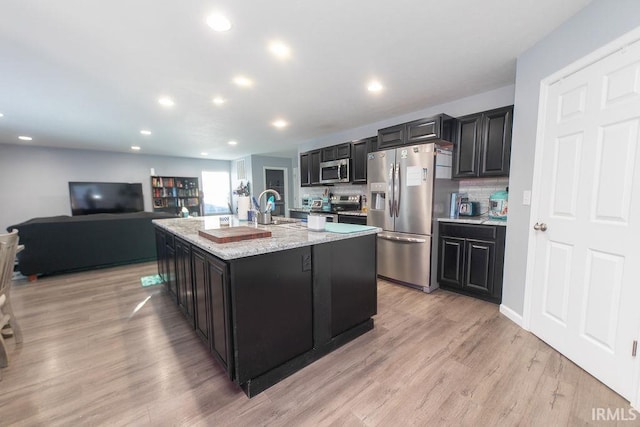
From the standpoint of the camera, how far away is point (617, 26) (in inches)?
60.5

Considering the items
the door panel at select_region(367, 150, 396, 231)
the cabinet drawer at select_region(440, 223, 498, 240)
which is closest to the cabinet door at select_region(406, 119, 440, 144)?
the door panel at select_region(367, 150, 396, 231)

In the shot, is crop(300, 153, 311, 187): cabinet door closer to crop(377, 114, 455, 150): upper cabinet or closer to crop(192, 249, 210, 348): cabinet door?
crop(377, 114, 455, 150): upper cabinet

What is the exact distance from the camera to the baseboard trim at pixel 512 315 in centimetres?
233

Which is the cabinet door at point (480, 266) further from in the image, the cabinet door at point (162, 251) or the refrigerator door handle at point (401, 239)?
the cabinet door at point (162, 251)

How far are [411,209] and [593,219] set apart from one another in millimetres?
1663

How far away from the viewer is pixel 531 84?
2.20 metres

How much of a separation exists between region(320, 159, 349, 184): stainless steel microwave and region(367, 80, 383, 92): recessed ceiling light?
63.6 inches

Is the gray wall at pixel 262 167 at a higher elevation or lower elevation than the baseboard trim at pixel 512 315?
higher

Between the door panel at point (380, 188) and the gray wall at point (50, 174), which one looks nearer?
the door panel at point (380, 188)

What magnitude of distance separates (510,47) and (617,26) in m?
0.71

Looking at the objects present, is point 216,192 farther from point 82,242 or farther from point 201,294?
point 201,294

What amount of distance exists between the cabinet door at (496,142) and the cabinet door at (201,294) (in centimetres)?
310

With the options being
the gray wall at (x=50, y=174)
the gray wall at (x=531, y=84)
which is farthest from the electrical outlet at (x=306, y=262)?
the gray wall at (x=50, y=174)

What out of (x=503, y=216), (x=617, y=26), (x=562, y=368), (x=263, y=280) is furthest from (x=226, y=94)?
(x=562, y=368)
